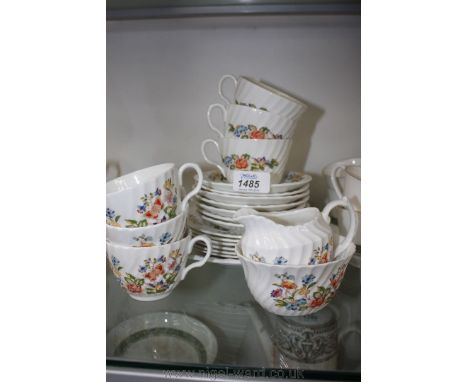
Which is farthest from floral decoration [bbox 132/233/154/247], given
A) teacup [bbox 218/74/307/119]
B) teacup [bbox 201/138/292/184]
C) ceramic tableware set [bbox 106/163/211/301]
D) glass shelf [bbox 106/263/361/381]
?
teacup [bbox 218/74/307/119]

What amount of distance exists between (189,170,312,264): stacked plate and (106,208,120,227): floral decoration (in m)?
0.21

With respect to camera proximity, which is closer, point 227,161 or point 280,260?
point 280,260

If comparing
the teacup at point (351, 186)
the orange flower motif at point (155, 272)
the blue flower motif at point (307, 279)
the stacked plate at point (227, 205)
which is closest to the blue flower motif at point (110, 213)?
the orange flower motif at point (155, 272)

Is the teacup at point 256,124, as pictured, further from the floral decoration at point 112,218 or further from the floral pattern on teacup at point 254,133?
the floral decoration at point 112,218

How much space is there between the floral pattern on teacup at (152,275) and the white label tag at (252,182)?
18cm

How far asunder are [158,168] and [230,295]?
0.27 metres

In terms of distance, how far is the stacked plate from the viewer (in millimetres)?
768

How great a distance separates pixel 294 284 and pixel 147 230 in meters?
0.25

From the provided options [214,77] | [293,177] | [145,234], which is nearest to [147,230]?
[145,234]

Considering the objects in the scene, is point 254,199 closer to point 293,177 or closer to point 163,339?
point 293,177

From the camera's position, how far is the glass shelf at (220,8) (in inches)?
30.8

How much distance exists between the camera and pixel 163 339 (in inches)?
24.0

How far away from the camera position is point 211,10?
0.83 metres

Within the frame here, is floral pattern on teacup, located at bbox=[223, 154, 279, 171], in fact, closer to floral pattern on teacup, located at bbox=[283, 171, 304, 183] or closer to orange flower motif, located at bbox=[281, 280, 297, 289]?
floral pattern on teacup, located at bbox=[283, 171, 304, 183]
